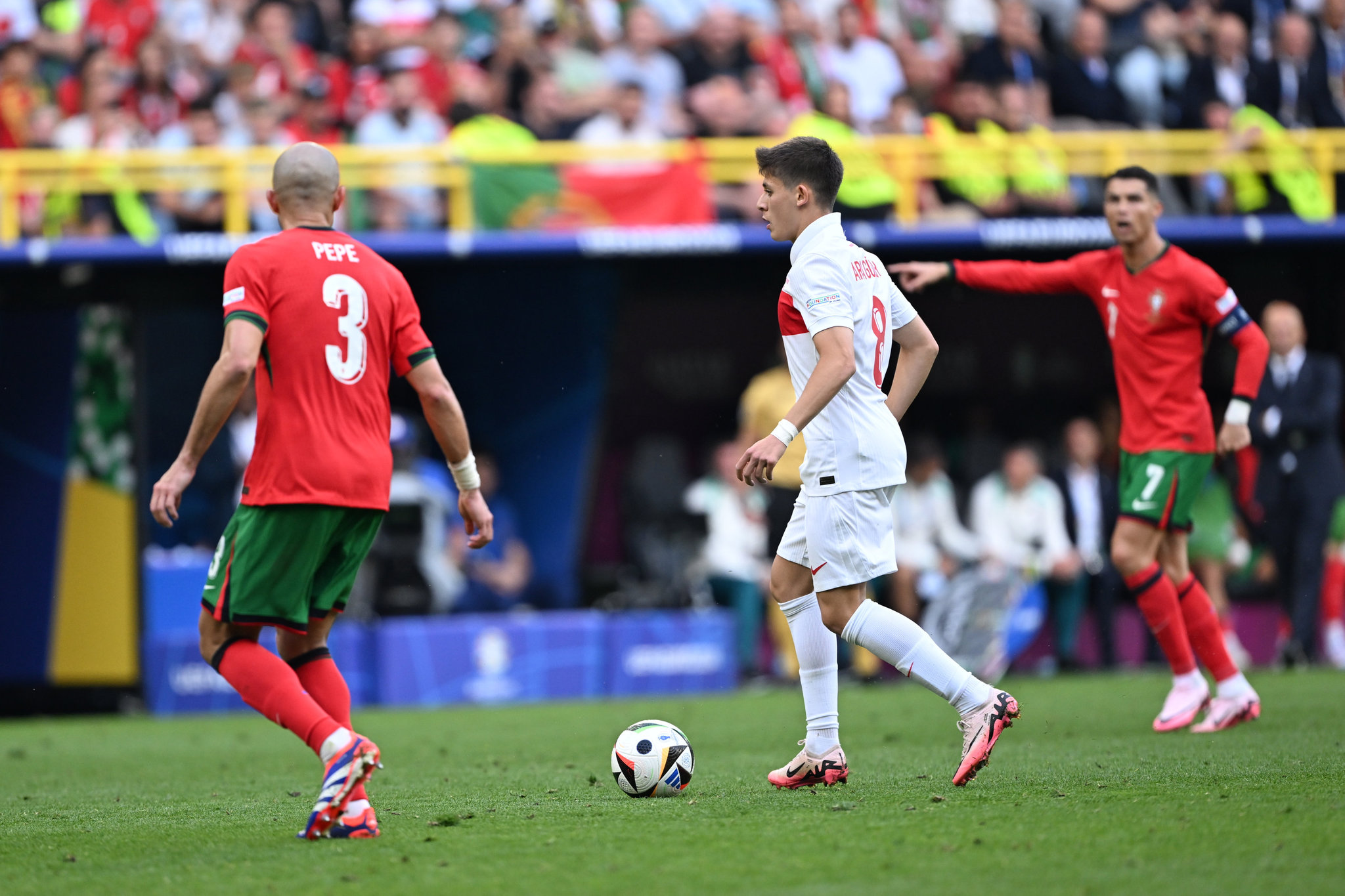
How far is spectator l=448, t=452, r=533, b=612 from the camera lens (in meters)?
13.0

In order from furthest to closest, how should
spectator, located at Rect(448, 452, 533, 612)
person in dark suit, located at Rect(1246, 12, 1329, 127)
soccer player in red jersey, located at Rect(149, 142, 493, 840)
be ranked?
person in dark suit, located at Rect(1246, 12, 1329, 127), spectator, located at Rect(448, 452, 533, 612), soccer player in red jersey, located at Rect(149, 142, 493, 840)

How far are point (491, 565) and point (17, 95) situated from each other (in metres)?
5.07

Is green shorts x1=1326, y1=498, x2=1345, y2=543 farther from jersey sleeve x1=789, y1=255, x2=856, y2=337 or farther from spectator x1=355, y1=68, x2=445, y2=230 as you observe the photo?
jersey sleeve x1=789, y1=255, x2=856, y2=337

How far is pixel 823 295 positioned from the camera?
5.56 meters

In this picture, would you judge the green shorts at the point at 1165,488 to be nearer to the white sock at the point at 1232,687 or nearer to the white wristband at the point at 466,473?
the white sock at the point at 1232,687

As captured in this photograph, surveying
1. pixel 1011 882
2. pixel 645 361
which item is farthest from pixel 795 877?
pixel 645 361

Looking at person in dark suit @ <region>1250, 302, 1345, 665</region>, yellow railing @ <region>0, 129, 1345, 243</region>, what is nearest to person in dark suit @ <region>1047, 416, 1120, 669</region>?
person in dark suit @ <region>1250, 302, 1345, 665</region>

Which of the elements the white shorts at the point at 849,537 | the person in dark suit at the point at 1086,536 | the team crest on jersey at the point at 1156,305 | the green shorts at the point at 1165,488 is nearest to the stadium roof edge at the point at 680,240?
the person in dark suit at the point at 1086,536

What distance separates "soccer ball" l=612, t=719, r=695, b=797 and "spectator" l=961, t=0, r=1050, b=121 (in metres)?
9.92

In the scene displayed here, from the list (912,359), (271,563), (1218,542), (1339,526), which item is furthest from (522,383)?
(271,563)

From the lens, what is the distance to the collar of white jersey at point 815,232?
5727mm

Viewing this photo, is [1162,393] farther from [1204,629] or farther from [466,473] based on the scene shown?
[466,473]

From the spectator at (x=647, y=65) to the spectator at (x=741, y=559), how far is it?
3216mm

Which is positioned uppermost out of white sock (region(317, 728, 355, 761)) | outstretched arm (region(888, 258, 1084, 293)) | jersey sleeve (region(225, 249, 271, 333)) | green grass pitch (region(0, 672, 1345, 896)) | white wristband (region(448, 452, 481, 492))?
outstretched arm (region(888, 258, 1084, 293))
